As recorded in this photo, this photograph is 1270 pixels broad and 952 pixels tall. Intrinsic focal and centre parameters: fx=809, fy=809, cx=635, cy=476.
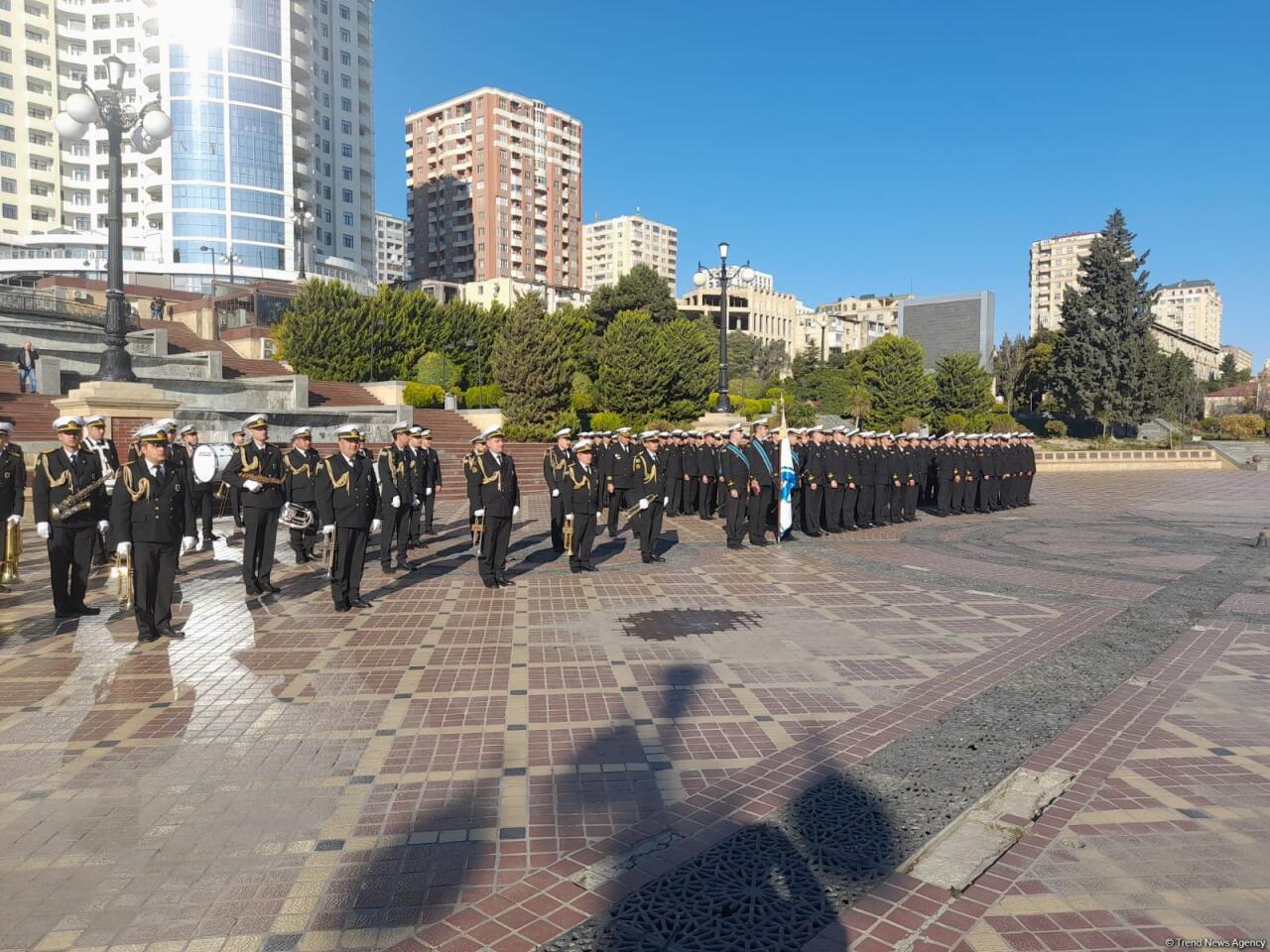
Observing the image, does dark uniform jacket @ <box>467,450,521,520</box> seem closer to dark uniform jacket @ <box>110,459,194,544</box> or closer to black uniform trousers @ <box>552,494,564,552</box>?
black uniform trousers @ <box>552,494,564,552</box>

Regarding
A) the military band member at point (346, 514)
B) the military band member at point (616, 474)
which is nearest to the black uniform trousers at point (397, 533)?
the military band member at point (346, 514)

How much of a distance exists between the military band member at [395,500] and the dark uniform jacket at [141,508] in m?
3.05

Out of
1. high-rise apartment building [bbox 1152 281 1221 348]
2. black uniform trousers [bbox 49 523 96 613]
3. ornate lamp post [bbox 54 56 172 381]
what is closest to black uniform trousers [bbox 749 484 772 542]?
black uniform trousers [bbox 49 523 96 613]

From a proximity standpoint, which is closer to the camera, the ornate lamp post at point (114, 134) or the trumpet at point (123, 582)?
the trumpet at point (123, 582)

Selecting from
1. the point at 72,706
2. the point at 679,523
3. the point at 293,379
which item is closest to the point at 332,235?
the point at 293,379

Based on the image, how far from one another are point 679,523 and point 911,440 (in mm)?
5638

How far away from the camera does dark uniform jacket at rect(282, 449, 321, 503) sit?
1098 cm

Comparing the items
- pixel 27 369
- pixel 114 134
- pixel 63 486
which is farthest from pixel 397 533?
pixel 27 369

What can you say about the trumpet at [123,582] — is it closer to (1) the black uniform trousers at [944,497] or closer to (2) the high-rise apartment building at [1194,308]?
(1) the black uniform trousers at [944,497]

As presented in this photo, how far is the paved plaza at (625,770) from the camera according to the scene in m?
3.42

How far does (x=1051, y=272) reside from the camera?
169 m

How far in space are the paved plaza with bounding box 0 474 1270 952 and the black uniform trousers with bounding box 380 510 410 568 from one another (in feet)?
5.46

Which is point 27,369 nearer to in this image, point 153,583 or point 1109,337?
point 153,583

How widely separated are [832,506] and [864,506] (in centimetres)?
100
